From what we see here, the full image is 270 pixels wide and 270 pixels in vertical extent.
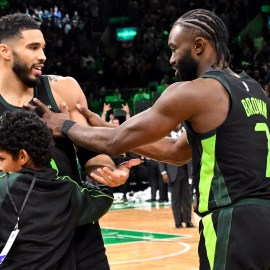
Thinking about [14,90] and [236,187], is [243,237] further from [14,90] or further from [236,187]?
[14,90]

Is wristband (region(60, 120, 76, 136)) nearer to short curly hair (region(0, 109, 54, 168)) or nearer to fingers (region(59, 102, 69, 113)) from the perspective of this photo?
fingers (region(59, 102, 69, 113))

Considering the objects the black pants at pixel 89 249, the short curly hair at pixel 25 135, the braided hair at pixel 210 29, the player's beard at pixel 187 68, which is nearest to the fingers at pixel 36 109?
the short curly hair at pixel 25 135

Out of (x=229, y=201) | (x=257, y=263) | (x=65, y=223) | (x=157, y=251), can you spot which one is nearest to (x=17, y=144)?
(x=65, y=223)

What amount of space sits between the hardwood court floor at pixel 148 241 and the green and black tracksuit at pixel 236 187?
4691 millimetres

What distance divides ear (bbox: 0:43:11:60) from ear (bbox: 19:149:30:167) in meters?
0.72

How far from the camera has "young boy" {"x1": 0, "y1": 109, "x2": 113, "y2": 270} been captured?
3070 millimetres

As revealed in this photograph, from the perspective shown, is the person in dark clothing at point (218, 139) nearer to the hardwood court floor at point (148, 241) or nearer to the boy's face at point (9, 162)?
the boy's face at point (9, 162)

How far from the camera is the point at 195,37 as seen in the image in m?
3.50

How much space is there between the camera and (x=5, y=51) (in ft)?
12.2

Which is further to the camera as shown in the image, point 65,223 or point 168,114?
point 168,114

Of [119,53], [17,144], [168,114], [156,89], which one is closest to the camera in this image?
[17,144]

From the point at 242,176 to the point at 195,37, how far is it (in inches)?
28.4

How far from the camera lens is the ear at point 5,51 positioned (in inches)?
146

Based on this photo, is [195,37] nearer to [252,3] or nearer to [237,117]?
[237,117]
